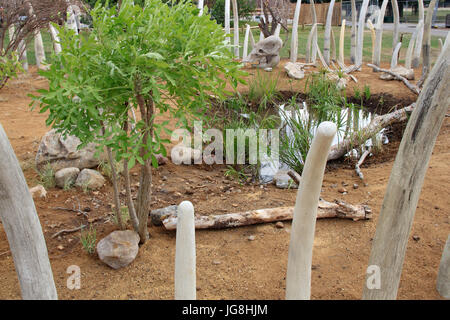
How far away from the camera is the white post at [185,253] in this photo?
1605 millimetres

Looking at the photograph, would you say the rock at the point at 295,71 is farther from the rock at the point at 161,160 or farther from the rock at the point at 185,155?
the rock at the point at 161,160

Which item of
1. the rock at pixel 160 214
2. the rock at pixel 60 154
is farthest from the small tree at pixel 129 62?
the rock at pixel 60 154

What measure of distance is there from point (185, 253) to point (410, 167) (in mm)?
1049

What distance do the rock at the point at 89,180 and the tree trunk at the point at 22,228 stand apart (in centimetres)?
225

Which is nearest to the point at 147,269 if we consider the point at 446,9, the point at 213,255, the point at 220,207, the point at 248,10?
the point at 213,255

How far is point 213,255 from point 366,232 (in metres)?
1.22

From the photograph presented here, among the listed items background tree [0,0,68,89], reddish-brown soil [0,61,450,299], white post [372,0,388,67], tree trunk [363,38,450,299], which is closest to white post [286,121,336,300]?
tree trunk [363,38,450,299]

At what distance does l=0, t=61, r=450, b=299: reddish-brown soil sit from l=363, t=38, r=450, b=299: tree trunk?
2.47 ft

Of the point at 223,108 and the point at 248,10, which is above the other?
the point at 248,10

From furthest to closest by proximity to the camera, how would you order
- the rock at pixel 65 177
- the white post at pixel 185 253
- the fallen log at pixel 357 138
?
the fallen log at pixel 357 138 < the rock at pixel 65 177 < the white post at pixel 185 253

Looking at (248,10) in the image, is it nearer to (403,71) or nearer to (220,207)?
(403,71)

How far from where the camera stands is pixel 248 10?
66.2ft
